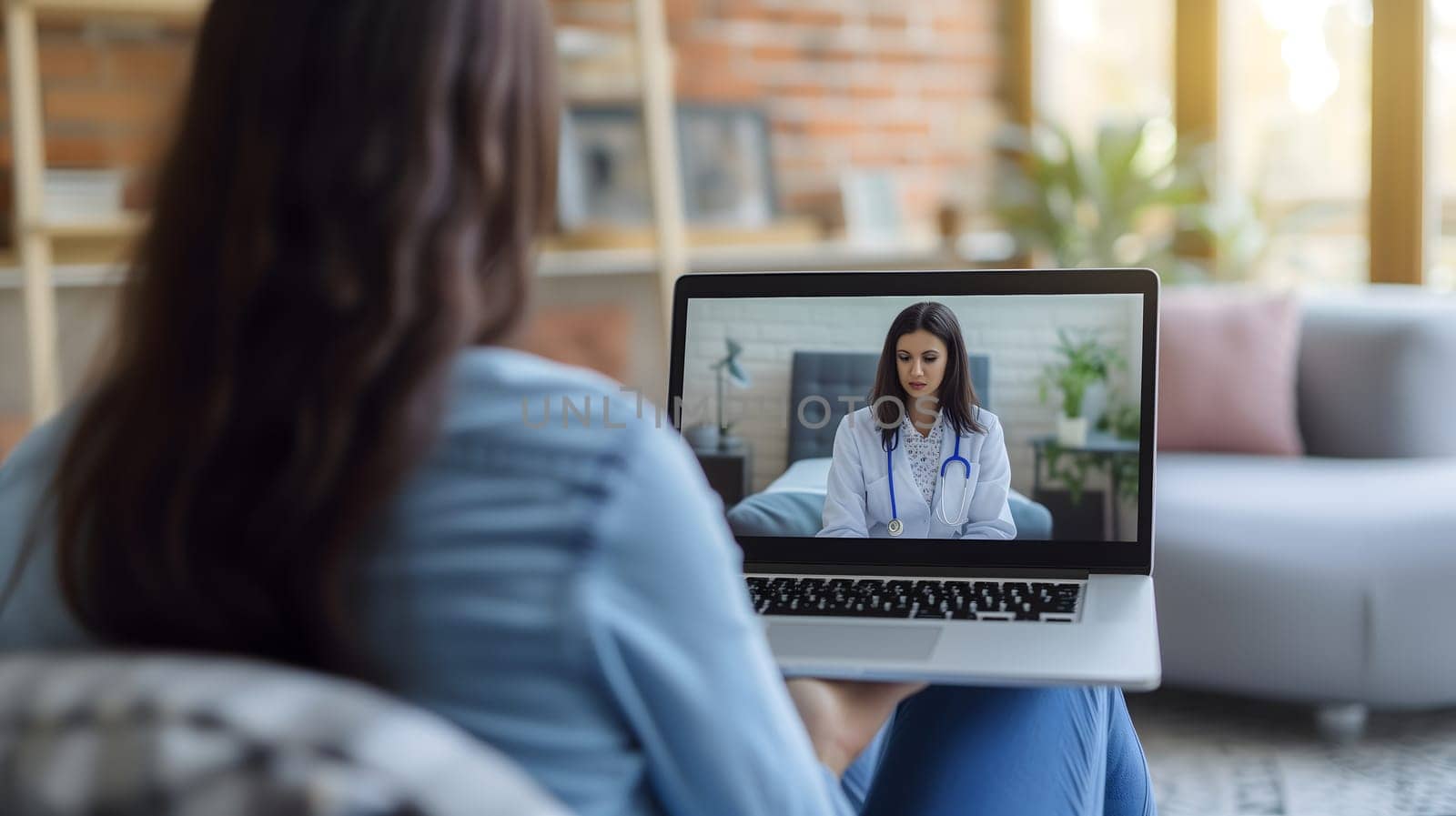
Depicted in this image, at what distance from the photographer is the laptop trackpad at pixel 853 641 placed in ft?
3.27

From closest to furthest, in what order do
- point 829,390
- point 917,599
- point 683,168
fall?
point 917,599 < point 829,390 < point 683,168

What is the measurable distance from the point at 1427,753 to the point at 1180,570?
467 mm

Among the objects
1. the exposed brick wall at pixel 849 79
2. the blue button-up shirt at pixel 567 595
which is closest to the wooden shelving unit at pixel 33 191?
the exposed brick wall at pixel 849 79

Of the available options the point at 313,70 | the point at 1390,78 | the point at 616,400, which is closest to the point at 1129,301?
the point at 616,400

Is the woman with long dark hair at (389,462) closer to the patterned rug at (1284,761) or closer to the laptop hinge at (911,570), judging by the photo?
the laptop hinge at (911,570)

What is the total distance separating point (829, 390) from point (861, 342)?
57mm

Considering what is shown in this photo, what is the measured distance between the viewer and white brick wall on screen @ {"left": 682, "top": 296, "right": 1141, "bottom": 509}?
124cm

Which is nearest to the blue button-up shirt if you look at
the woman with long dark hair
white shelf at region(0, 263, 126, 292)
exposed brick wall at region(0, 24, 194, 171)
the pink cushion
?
the woman with long dark hair

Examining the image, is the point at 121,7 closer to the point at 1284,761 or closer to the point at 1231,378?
the point at 1231,378

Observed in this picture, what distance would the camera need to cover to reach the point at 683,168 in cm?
384

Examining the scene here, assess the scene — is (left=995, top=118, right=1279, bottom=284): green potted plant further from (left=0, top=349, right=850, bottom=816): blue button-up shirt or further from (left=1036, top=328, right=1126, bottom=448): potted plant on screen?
(left=0, top=349, right=850, bottom=816): blue button-up shirt

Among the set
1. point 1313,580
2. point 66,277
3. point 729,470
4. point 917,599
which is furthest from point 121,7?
point 1313,580

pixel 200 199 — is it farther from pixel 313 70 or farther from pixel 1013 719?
pixel 1013 719

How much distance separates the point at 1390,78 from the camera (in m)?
3.29
